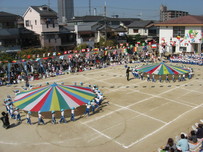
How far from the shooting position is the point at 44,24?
36.7m

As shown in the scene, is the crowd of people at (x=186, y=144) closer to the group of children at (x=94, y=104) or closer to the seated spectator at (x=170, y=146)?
the seated spectator at (x=170, y=146)

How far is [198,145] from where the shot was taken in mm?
8383

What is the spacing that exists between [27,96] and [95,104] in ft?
14.5

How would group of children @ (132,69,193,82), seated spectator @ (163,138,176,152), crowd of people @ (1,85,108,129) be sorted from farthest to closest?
group of children @ (132,69,193,82) < crowd of people @ (1,85,108,129) < seated spectator @ (163,138,176,152)

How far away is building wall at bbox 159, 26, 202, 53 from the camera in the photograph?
106ft

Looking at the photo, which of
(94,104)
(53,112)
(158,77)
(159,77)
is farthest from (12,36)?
(53,112)

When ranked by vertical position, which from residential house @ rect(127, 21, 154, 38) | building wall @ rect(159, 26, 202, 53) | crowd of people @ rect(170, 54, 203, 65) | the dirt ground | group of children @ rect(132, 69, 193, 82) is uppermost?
residential house @ rect(127, 21, 154, 38)

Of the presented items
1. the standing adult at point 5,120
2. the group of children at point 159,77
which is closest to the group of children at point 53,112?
the standing adult at point 5,120

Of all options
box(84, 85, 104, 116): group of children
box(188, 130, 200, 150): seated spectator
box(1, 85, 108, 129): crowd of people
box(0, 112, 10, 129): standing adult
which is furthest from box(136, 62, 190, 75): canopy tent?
box(0, 112, 10, 129): standing adult

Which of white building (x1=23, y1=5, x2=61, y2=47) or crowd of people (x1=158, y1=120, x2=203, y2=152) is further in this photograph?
white building (x1=23, y1=5, x2=61, y2=47)

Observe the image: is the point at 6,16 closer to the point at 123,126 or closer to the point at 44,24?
the point at 44,24

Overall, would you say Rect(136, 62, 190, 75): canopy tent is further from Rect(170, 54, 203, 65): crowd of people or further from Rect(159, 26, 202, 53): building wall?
Rect(159, 26, 202, 53): building wall

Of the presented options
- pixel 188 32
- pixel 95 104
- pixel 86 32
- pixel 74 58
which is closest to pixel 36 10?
pixel 86 32

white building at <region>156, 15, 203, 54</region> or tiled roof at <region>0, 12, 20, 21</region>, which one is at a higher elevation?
tiled roof at <region>0, 12, 20, 21</region>
